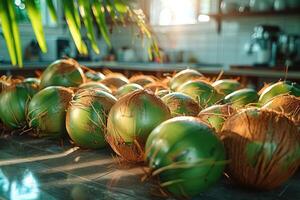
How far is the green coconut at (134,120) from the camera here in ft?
1.99

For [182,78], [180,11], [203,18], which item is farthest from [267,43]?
[182,78]

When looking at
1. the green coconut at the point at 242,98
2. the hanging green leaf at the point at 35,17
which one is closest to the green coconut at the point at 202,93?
the green coconut at the point at 242,98

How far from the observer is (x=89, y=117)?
0.69m

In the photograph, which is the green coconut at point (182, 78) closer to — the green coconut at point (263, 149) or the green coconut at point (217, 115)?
the green coconut at point (217, 115)

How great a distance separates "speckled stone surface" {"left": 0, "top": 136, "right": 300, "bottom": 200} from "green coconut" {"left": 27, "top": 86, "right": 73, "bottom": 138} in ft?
0.20

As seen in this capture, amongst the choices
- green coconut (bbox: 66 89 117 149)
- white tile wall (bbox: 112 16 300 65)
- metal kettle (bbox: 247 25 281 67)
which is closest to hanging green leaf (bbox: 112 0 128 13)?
green coconut (bbox: 66 89 117 149)

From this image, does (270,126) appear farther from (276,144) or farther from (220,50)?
(220,50)

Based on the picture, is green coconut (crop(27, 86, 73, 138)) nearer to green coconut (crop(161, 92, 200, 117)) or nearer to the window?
green coconut (crop(161, 92, 200, 117))

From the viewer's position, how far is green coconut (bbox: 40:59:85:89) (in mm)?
909

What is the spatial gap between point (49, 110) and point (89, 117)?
119mm

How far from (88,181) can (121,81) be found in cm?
45

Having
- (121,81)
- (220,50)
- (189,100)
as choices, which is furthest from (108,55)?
(189,100)

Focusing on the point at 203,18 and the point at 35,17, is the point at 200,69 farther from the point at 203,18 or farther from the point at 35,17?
the point at 35,17

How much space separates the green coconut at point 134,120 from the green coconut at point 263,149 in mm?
126
